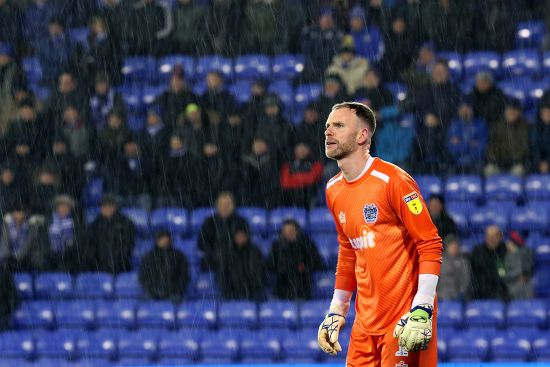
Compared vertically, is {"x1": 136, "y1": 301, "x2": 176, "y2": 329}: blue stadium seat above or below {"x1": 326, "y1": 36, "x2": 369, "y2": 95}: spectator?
below

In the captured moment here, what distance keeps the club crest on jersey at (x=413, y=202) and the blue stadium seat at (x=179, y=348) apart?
19.0ft

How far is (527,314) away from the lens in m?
10.2

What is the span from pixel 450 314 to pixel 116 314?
3.30 m

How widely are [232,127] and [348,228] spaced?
6.65 m

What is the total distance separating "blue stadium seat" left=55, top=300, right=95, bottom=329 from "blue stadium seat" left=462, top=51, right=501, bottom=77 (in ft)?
16.8

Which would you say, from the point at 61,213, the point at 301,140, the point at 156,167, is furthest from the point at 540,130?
the point at 61,213

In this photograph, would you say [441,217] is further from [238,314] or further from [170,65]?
[170,65]

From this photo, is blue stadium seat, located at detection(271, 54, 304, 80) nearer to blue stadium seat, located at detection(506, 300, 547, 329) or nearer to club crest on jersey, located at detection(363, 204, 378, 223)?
blue stadium seat, located at detection(506, 300, 547, 329)

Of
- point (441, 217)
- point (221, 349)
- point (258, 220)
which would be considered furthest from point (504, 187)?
point (221, 349)

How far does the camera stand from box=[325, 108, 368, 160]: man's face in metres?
5.03

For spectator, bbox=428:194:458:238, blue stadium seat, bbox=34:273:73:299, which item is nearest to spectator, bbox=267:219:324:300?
spectator, bbox=428:194:458:238

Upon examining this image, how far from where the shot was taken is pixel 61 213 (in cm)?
1137

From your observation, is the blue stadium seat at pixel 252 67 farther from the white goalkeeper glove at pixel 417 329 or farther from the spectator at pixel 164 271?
the white goalkeeper glove at pixel 417 329

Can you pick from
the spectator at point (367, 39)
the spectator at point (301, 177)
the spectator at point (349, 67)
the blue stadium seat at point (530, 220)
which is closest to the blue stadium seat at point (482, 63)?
the spectator at point (367, 39)
